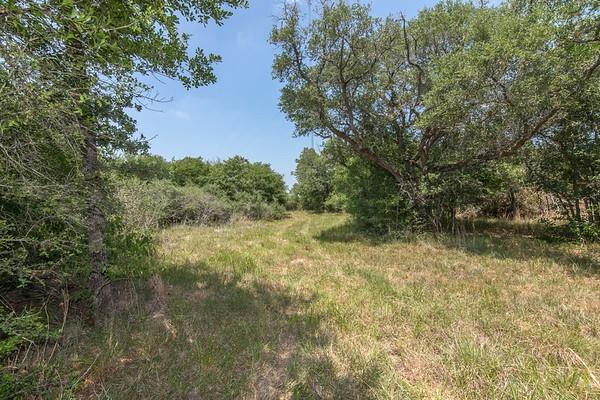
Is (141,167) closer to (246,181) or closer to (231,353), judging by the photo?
(231,353)

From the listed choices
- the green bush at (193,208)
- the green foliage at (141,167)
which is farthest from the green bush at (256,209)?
the green foliage at (141,167)

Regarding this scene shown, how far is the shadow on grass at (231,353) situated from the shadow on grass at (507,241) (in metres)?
5.09

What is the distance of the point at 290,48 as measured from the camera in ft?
28.0

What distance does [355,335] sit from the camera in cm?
294

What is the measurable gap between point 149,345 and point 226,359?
2.80ft

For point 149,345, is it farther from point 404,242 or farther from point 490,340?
point 404,242

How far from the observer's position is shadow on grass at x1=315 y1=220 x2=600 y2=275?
18.5ft

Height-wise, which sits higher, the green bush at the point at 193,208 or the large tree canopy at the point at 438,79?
the large tree canopy at the point at 438,79

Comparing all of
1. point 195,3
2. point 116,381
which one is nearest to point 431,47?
point 195,3

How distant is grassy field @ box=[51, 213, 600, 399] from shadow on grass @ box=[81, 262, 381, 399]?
1 centimetres

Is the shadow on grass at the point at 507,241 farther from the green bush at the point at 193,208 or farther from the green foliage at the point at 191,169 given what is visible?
the green foliage at the point at 191,169

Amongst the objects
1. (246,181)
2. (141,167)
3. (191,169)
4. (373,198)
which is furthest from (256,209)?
(141,167)

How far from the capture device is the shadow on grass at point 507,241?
18.5ft

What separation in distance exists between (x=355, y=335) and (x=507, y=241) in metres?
7.01
